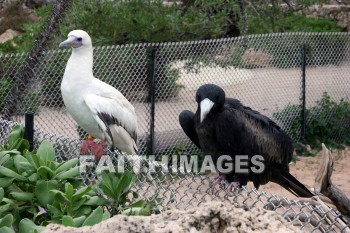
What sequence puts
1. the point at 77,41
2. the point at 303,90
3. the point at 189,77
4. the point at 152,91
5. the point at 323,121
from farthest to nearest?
the point at 323,121 < the point at 303,90 < the point at 189,77 < the point at 152,91 < the point at 77,41

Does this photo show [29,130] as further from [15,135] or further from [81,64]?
[81,64]

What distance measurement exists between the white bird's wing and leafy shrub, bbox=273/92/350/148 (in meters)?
4.04

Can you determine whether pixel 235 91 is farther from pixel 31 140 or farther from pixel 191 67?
pixel 31 140

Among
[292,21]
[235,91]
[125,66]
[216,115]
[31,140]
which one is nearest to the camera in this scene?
[31,140]

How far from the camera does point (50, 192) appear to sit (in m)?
3.49

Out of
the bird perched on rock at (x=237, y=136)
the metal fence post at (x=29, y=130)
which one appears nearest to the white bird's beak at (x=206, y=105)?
the bird perched on rock at (x=237, y=136)

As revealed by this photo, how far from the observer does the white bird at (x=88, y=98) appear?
224 inches

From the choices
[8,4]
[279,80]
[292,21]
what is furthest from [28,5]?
[279,80]

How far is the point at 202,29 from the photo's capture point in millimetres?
10484

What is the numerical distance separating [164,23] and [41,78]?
2.84 m

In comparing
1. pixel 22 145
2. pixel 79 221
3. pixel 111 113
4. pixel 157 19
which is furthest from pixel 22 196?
pixel 157 19

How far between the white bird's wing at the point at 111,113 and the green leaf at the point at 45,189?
2.09 metres

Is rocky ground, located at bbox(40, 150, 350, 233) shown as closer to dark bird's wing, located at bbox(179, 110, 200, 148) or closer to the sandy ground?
dark bird's wing, located at bbox(179, 110, 200, 148)

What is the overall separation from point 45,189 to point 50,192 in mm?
93
